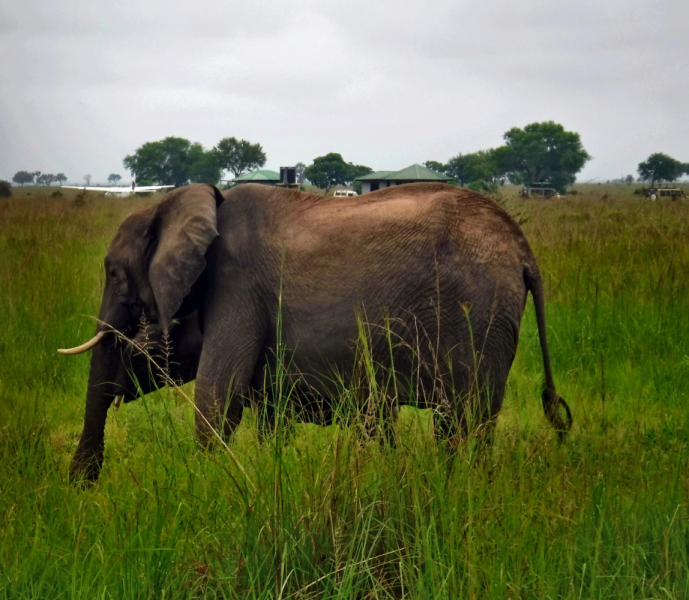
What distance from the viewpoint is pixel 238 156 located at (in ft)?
60.3

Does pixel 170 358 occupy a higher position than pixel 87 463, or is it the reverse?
pixel 170 358

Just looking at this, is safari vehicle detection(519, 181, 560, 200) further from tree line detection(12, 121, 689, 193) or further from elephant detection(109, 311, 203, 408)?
elephant detection(109, 311, 203, 408)

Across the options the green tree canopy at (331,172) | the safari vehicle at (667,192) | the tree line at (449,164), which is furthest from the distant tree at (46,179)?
the safari vehicle at (667,192)

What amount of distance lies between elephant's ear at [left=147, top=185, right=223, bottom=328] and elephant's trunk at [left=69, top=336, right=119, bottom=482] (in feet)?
1.06

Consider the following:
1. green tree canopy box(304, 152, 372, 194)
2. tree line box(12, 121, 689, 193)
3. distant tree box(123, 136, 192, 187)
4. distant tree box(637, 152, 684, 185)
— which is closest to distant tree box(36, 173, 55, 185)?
tree line box(12, 121, 689, 193)

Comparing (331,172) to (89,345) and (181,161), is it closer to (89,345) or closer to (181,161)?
(181,161)

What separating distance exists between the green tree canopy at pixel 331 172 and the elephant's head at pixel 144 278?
23.2 metres

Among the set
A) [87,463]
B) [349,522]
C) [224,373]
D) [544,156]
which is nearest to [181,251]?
[224,373]

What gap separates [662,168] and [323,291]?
7137cm

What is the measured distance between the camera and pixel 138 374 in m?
4.51

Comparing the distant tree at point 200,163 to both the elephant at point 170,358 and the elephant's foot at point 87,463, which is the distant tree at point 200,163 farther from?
the elephant's foot at point 87,463

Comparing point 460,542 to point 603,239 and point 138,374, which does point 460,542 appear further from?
point 603,239

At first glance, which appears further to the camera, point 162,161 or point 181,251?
point 162,161

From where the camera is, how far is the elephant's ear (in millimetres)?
4094
